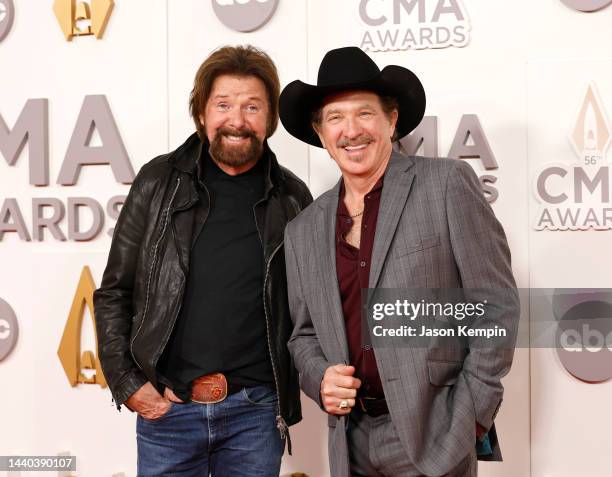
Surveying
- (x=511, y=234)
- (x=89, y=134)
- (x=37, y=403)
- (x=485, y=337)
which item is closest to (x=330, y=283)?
(x=485, y=337)

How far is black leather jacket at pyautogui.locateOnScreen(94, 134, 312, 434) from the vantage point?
90.1 inches

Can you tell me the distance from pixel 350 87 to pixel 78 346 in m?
1.90

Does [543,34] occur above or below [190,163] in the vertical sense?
above

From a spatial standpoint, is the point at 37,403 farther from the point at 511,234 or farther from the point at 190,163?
the point at 511,234

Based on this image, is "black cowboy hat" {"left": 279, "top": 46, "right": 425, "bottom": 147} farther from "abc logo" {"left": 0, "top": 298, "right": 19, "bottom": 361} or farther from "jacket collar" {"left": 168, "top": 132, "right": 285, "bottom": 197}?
"abc logo" {"left": 0, "top": 298, "right": 19, "bottom": 361}

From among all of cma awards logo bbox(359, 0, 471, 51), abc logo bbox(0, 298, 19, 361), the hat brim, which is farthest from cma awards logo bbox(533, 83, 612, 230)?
abc logo bbox(0, 298, 19, 361)

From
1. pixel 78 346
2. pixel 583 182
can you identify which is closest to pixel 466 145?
pixel 583 182

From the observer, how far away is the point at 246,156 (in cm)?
238

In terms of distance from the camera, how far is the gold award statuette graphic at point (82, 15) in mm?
3119

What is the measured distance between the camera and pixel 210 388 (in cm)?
226

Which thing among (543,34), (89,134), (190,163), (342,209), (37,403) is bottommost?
(37,403)

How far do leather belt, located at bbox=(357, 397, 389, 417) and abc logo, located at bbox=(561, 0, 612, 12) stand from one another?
1811mm

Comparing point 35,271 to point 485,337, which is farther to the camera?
point 35,271

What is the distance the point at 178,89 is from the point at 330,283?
→ 1.47m
